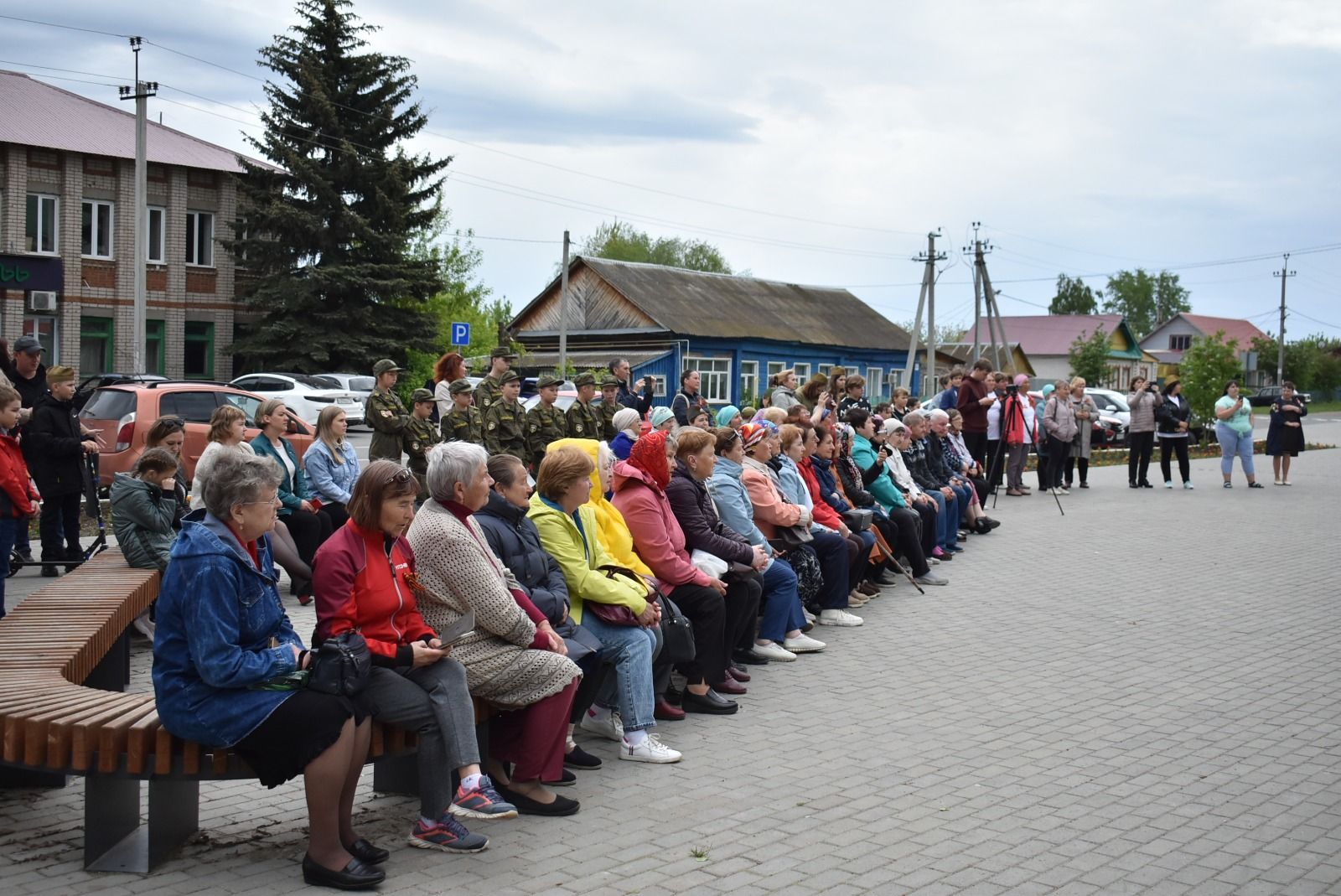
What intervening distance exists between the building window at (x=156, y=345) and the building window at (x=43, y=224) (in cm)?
376

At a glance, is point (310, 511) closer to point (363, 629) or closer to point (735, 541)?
point (735, 541)

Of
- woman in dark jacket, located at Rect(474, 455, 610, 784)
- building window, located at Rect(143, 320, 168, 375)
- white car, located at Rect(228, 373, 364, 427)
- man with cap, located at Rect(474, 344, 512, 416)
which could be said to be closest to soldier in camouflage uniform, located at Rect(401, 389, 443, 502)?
man with cap, located at Rect(474, 344, 512, 416)

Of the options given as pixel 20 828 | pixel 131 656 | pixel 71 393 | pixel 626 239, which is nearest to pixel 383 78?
pixel 71 393

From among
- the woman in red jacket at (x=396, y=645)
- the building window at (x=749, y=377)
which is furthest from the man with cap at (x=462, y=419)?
the building window at (x=749, y=377)

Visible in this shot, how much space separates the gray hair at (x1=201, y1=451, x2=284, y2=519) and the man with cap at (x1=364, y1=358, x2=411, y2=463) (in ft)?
22.1

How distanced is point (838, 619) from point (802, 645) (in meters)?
1.09

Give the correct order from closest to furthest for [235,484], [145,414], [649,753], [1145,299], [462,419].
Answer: [235,484] → [649,753] → [462,419] → [145,414] → [1145,299]

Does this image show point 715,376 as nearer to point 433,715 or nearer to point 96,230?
point 96,230

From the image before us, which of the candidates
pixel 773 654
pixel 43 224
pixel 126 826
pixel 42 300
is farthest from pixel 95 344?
pixel 126 826

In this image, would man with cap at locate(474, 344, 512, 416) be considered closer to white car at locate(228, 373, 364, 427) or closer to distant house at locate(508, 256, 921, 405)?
white car at locate(228, 373, 364, 427)

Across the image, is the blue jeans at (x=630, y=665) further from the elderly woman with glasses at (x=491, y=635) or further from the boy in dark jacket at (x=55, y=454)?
the boy in dark jacket at (x=55, y=454)

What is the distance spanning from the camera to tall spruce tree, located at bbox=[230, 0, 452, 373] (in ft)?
128

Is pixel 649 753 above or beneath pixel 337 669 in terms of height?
beneath

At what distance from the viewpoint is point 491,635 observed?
208 inches
